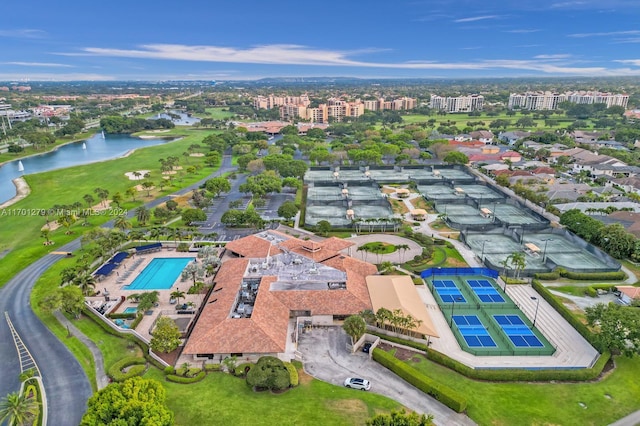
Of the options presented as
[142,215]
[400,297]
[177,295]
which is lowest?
[177,295]

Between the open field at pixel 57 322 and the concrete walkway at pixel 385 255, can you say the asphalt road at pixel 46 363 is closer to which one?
the open field at pixel 57 322

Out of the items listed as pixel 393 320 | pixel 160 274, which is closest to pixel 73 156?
pixel 160 274

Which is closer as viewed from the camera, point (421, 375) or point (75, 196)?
point (421, 375)

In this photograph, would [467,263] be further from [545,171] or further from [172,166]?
[172,166]

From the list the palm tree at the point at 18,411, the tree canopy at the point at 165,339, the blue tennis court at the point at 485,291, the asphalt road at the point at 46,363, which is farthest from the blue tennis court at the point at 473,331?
the palm tree at the point at 18,411

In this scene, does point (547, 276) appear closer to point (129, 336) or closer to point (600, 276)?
point (600, 276)

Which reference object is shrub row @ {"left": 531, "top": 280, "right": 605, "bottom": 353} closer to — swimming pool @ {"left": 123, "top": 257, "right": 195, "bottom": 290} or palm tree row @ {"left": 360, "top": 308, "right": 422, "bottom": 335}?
palm tree row @ {"left": 360, "top": 308, "right": 422, "bottom": 335}

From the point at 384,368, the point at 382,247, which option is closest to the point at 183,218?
the point at 382,247

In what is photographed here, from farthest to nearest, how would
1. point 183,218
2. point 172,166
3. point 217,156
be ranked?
point 217,156 < point 172,166 < point 183,218
